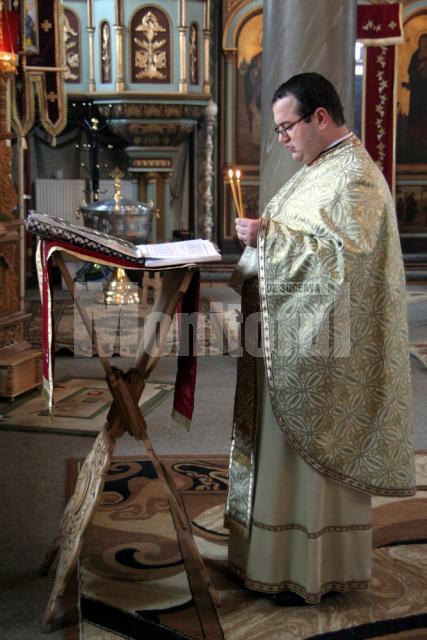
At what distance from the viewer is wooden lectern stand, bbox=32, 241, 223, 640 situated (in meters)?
2.47

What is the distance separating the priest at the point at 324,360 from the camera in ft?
7.79

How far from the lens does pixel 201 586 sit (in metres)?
2.72

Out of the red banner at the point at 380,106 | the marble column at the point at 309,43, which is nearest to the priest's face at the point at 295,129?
the marble column at the point at 309,43

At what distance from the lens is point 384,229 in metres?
2.39

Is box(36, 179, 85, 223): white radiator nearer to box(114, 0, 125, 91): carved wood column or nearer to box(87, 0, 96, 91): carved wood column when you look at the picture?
box(87, 0, 96, 91): carved wood column

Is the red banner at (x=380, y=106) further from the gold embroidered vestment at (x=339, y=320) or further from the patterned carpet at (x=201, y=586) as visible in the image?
the gold embroidered vestment at (x=339, y=320)

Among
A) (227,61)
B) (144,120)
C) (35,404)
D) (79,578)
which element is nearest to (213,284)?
(144,120)

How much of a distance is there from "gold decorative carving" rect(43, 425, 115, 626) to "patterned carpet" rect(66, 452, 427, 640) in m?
0.12

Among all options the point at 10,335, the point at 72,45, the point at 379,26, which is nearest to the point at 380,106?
the point at 379,26

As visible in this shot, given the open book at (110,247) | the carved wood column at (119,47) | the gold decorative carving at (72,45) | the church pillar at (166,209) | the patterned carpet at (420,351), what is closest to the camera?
the open book at (110,247)

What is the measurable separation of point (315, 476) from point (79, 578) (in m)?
0.86

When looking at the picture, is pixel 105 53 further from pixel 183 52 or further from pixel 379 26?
pixel 379 26

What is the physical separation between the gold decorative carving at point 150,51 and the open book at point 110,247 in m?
6.84

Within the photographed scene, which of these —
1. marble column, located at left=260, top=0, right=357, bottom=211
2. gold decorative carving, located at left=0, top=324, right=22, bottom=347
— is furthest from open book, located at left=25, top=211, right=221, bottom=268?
gold decorative carving, located at left=0, top=324, right=22, bottom=347
